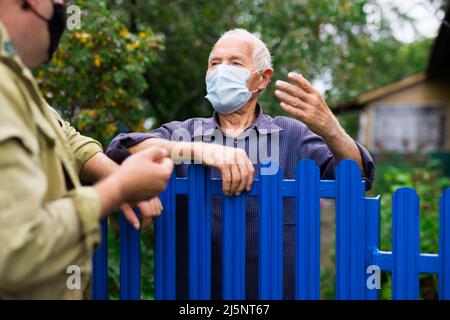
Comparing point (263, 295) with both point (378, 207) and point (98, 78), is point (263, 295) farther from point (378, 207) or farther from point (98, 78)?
point (98, 78)

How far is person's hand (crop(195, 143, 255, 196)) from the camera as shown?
2.08 metres

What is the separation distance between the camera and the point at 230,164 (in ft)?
6.84

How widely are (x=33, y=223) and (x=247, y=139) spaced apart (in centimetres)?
141

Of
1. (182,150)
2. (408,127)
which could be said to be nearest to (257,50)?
(182,150)

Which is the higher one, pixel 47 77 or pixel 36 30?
pixel 47 77

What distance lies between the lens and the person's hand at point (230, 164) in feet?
6.83

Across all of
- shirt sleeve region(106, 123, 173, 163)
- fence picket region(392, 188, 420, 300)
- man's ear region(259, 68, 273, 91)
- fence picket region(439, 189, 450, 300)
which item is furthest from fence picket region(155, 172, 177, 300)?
fence picket region(439, 189, 450, 300)

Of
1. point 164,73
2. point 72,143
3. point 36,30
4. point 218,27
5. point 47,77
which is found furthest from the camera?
point 164,73

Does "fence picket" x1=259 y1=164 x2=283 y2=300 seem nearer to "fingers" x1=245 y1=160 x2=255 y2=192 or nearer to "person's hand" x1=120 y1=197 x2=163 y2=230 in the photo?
"fingers" x1=245 y1=160 x2=255 y2=192

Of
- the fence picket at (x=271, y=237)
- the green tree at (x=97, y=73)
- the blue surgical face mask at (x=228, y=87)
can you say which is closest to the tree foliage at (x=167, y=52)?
the green tree at (x=97, y=73)

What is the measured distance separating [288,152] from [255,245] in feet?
1.58

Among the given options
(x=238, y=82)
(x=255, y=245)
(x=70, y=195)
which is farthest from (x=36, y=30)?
(x=255, y=245)

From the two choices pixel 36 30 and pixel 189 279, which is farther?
pixel 189 279

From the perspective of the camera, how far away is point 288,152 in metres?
2.55
